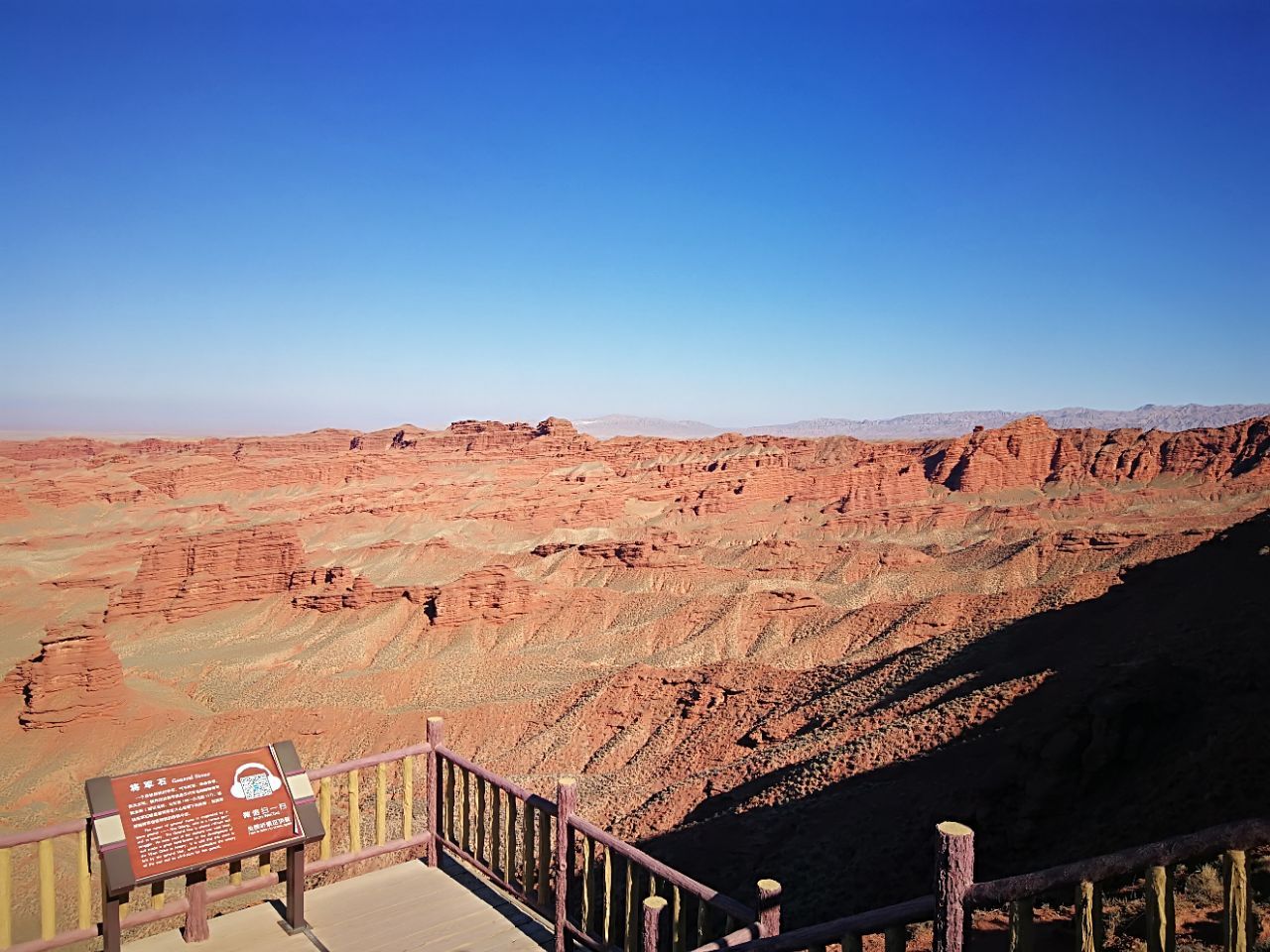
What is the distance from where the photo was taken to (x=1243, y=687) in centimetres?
1254

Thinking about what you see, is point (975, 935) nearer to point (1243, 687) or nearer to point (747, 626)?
point (1243, 687)

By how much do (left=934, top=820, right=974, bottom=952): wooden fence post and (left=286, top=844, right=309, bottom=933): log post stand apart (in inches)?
209

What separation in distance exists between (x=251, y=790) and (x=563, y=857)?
101 inches

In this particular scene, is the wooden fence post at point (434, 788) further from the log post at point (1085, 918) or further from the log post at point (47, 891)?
the log post at point (1085, 918)

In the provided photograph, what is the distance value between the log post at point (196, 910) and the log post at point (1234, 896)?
22.9 feet

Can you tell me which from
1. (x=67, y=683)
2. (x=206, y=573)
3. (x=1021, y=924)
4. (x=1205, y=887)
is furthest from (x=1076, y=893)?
(x=206, y=573)

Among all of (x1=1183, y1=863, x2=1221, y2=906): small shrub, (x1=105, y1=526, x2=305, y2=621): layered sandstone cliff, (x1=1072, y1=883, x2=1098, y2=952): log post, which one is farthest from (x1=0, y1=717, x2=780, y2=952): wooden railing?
(x1=105, y1=526, x2=305, y2=621): layered sandstone cliff

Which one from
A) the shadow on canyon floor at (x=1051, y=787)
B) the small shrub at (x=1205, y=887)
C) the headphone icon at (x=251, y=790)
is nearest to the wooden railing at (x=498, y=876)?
the headphone icon at (x=251, y=790)

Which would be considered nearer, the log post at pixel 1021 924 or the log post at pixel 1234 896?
the log post at pixel 1234 896

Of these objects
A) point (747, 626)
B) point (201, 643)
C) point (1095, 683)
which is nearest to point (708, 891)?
point (1095, 683)

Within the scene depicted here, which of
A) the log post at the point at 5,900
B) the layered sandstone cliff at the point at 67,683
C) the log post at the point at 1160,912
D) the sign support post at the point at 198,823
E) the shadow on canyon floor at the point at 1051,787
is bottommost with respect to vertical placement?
the layered sandstone cliff at the point at 67,683

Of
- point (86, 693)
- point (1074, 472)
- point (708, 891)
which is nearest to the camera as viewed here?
point (708, 891)

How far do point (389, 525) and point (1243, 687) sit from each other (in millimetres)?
67686

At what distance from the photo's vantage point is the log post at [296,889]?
23.9 feet
